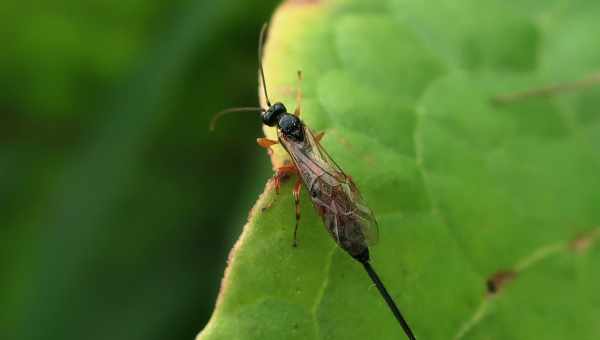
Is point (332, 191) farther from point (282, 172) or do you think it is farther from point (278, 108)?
point (278, 108)

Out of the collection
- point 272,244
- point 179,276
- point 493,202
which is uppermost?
point 272,244

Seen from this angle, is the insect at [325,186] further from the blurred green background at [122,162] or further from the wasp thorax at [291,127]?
the blurred green background at [122,162]

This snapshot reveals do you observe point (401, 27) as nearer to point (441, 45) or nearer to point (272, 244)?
point (441, 45)

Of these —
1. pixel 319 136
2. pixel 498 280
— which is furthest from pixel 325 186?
pixel 498 280

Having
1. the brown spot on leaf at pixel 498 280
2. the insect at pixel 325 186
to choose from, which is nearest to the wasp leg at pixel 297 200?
the insect at pixel 325 186

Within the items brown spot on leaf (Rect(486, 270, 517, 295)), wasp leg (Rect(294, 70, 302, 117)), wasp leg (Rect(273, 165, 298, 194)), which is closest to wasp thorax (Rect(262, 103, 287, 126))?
wasp leg (Rect(294, 70, 302, 117))

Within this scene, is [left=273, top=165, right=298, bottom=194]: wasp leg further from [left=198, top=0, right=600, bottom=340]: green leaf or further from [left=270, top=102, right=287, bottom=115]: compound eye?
[left=270, top=102, right=287, bottom=115]: compound eye

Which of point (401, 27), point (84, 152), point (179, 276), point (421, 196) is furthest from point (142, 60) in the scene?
point (421, 196)
